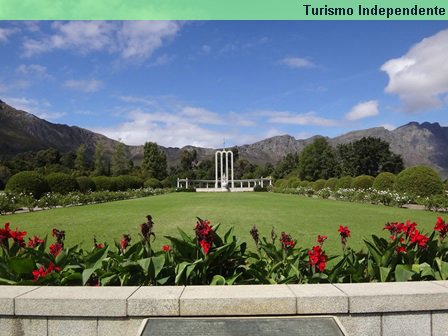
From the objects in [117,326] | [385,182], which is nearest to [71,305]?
[117,326]

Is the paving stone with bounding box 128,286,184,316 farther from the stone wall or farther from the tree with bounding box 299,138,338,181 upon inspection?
the tree with bounding box 299,138,338,181

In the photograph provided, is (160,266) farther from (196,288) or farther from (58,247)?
(58,247)

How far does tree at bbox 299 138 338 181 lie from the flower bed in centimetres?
5256

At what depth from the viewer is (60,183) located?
25.0 m

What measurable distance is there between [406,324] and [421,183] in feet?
68.0

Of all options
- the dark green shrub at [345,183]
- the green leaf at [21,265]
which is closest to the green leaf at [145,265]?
the green leaf at [21,265]

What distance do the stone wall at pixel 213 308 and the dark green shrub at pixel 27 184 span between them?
21.1 m

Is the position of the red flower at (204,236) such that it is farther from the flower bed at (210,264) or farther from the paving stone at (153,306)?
the paving stone at (153,306)

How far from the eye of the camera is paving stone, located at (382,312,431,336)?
2623 millimetres

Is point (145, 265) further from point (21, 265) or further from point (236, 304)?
point (21, 265)

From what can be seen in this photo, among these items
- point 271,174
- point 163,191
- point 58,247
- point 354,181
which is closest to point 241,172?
point 271,174

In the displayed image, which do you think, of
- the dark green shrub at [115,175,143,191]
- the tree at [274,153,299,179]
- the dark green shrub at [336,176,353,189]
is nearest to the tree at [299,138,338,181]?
the tree at [274,153,299,179]

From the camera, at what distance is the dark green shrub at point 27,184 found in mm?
21375

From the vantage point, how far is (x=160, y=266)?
3041 mm
